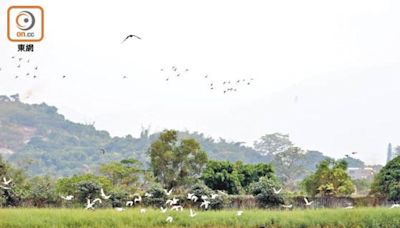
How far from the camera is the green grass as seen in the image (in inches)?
610

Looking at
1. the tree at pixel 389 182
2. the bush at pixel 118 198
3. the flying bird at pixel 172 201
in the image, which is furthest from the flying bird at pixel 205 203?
the tree at pixel 389 182

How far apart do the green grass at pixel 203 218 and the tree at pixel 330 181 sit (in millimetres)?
3689

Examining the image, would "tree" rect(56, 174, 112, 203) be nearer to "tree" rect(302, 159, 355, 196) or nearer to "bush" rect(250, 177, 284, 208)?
"bush" rect(250, 177, 284, 208)

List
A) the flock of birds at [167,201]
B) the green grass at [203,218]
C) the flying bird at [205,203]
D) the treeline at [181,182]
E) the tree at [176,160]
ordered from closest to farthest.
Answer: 1. the green grass at [203,218]
2. the flock of birds at [167,201]
3. the flying bird at [205,203]
4. the treeline at [181,182]
5. the tree at [176,160]

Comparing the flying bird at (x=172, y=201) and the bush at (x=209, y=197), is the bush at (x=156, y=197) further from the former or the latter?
the bush at (x=209, y=197)

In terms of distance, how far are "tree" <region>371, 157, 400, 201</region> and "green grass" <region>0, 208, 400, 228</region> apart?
2.32 m

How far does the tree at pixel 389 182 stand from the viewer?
18.3 meters

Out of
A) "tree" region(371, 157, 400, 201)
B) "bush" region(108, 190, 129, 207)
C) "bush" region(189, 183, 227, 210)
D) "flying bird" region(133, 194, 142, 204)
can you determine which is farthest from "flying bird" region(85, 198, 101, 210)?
"tree" region(371, 157, 400, 201)

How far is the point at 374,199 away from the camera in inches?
728

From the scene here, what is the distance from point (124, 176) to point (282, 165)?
1781cm

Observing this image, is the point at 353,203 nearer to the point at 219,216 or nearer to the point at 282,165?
the point at 219,216

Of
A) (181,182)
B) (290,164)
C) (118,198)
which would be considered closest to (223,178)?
(181,182)

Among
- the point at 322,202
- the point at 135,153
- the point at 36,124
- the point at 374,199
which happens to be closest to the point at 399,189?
the point at 374,199

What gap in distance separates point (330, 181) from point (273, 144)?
32126 mm
